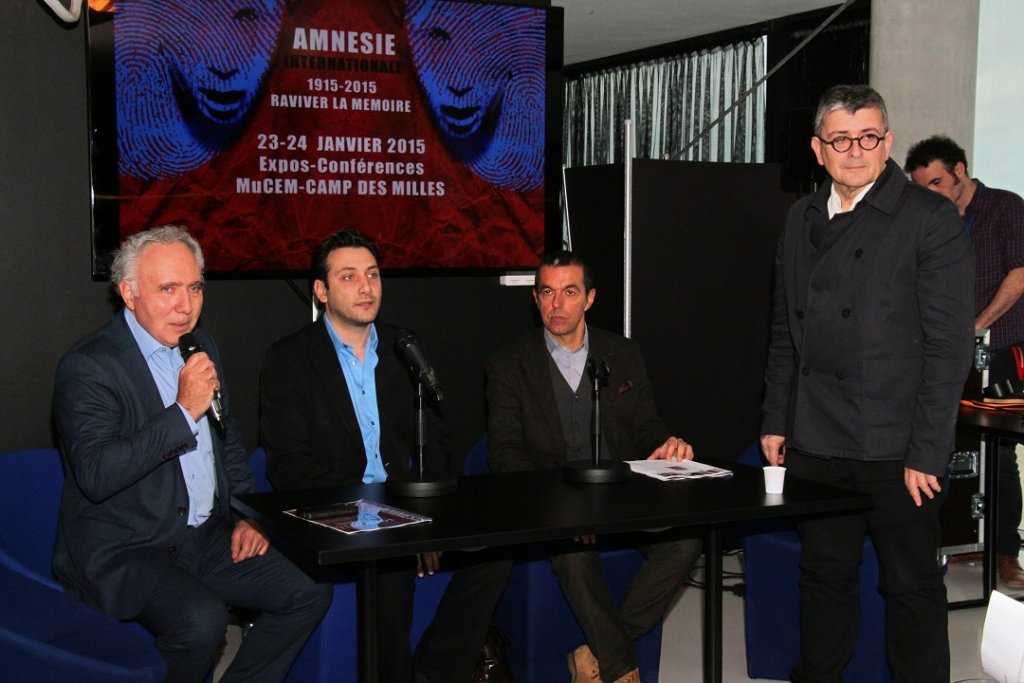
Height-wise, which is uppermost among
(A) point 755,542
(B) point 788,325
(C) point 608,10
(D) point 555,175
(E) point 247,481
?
(C) point 608,10

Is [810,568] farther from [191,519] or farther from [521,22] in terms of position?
[521,22]

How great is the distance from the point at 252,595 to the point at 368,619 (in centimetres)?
57

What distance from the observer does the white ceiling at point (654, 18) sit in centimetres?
753

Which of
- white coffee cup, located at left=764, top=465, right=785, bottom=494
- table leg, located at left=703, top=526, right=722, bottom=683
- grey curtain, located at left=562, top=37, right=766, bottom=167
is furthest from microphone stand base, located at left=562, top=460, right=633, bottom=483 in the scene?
grey curtain, located at left=562, top=37, right=766, bottom=167

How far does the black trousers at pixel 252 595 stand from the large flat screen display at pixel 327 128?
1.42 meters

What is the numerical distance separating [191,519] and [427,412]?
802 mm

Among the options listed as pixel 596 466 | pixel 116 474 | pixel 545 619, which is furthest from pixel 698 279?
pixel 116 474

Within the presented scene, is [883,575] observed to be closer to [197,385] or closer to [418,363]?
[418,363]

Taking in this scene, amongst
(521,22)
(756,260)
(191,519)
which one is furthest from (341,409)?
(756,260)

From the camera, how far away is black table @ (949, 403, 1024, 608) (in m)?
3.79

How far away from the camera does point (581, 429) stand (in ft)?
12.4

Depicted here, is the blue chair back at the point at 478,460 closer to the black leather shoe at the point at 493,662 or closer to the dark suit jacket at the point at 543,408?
the dark suit jacket at the point at 543,408

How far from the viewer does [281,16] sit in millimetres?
4309

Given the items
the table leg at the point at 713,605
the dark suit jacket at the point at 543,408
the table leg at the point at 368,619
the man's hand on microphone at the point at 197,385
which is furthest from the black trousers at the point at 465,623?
the man's hand on microphone at the point at 197,385
